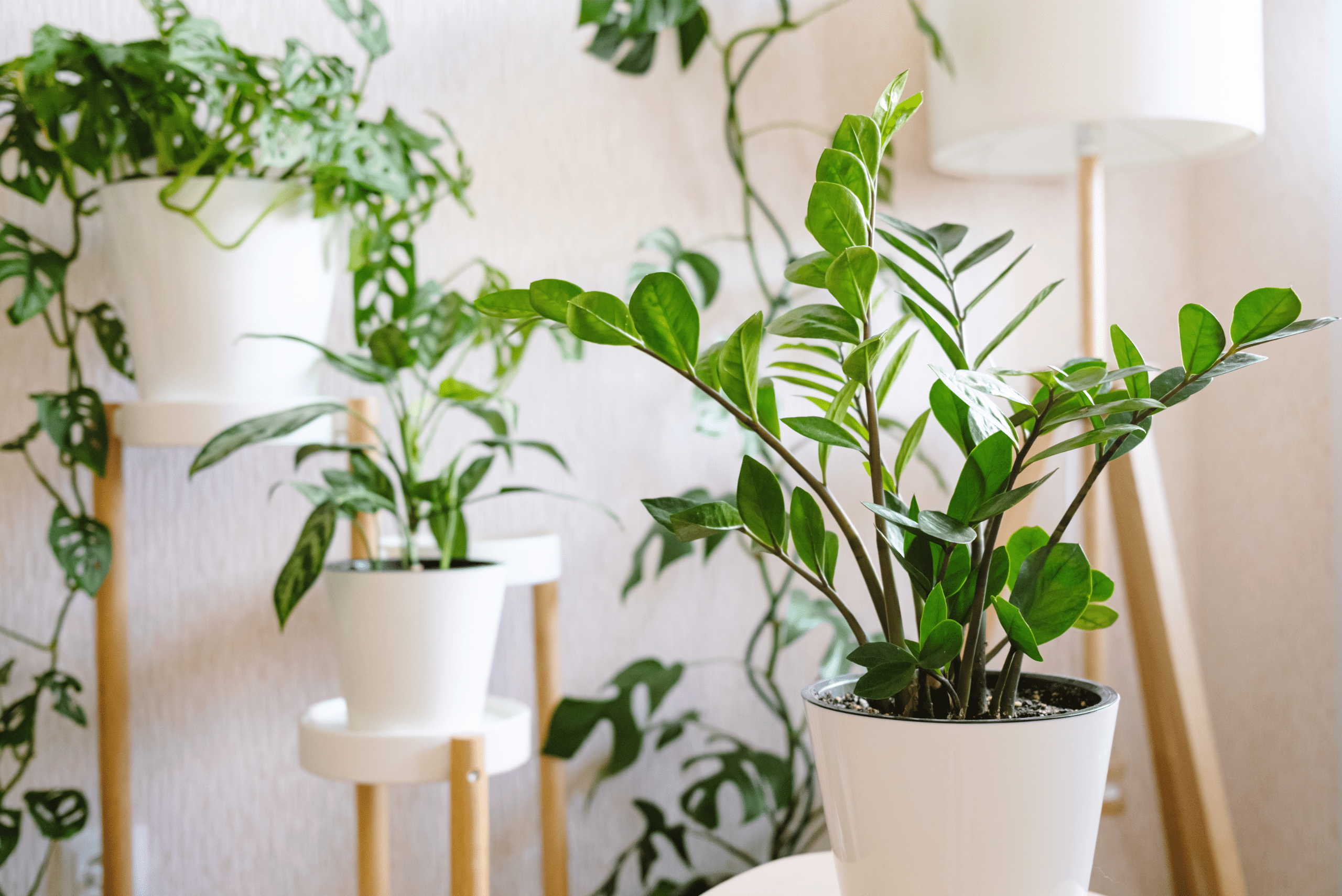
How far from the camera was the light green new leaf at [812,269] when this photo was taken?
1.59 ft

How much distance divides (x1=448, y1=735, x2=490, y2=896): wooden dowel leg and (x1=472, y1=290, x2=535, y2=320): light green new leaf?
0.51 metres

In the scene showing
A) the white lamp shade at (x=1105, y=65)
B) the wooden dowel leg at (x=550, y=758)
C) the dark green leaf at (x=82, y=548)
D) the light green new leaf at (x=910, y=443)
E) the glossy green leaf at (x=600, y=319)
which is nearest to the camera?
the glossy green leaf at (x=600, y=319)

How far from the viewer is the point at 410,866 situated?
127 centimetres

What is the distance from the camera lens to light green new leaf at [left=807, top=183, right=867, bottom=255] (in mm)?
454

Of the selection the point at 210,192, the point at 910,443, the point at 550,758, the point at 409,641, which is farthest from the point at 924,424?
the point at 550,758

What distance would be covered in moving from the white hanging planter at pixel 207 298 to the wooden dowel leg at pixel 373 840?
336mm

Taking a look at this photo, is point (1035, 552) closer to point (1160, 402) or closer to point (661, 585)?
point (1160, 402)

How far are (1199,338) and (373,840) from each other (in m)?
0.81

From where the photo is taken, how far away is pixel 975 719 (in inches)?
18.1

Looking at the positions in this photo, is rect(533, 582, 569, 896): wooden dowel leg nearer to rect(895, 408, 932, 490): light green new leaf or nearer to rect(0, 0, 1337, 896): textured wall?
rect(0, 0, 1337, 896): textured wall

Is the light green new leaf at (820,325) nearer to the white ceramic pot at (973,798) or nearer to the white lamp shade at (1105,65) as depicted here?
the white ceramic pot at (973,798)

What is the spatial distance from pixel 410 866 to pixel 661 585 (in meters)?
0.47

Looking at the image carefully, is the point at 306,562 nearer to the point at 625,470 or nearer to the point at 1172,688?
the point at 625,470

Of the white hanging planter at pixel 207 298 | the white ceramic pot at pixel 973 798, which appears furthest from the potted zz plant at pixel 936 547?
the white hanging planter at pixel 207 298
